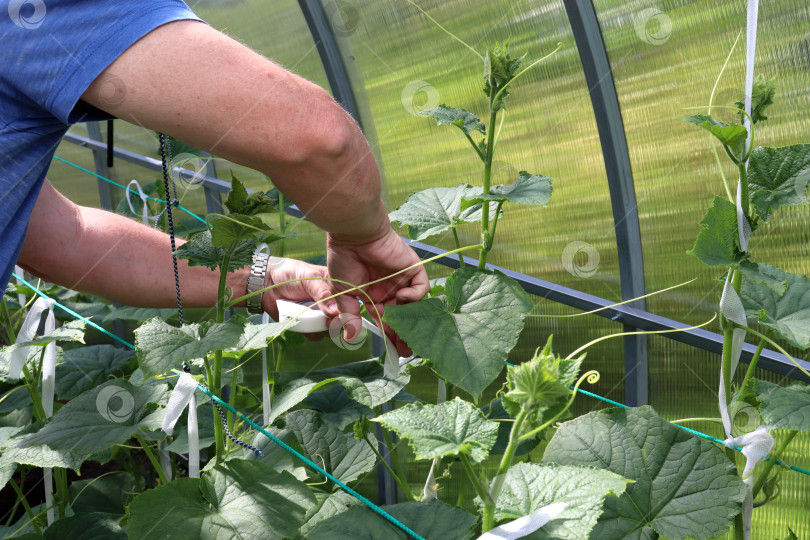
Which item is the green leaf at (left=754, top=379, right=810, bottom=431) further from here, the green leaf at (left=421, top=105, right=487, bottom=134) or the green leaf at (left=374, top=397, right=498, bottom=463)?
the green leaf at (left=421, top=105, right=487, bottom=134)

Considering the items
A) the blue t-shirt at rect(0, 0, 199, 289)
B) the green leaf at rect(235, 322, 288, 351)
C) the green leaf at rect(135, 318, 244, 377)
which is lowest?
the green leaf at rect(135, 318, 244, 377)

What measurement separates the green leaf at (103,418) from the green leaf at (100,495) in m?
0.84

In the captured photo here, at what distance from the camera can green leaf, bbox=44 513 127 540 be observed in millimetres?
1802

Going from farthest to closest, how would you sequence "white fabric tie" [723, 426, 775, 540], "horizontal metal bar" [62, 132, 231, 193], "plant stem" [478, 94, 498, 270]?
"horizontal metal bar" [62, 132, 231, 193] < "plant stem" [478, 94, 498, 270] < "white fabric tie" [723, 426, 775, 540]

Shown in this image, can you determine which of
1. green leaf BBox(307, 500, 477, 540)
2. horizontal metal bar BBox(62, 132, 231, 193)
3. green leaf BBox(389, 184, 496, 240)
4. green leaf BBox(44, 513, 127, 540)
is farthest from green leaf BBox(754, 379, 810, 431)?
horizontal metal bar BBox(62, 132, 231, 193)

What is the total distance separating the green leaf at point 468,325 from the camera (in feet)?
3.84

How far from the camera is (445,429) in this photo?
3.31ft

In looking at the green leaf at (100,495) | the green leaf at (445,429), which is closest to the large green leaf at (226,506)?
the green leaf at (445,429)

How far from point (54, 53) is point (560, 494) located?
962mm

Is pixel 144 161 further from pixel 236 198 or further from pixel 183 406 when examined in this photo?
pixel 236 198

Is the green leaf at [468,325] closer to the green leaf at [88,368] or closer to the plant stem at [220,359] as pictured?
the plant stem at [220,359]

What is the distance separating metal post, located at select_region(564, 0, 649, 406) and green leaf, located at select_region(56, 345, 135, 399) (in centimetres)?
158

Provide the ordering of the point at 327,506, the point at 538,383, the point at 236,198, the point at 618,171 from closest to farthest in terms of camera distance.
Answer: the point at 538,383 < the point at 236,198 < the point at 327,506 < the point at 618,171

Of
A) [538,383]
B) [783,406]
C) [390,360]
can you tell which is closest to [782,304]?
[783,406]
